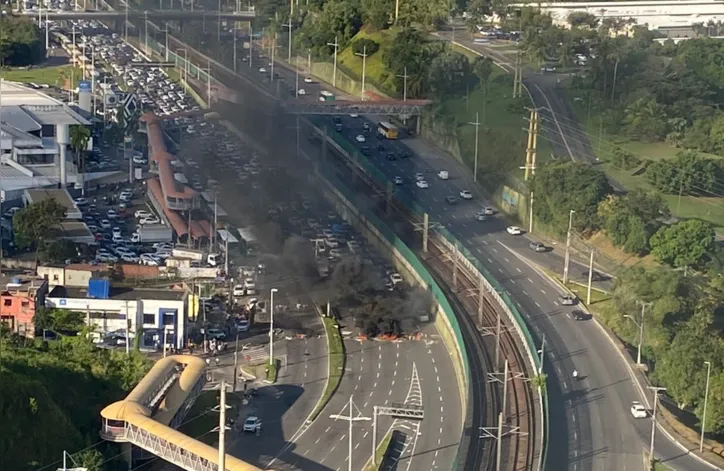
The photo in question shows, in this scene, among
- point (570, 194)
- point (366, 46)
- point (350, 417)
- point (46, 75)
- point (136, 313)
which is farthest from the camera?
point (46, 75)

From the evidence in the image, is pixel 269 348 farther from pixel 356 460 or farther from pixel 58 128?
pixel 58 128

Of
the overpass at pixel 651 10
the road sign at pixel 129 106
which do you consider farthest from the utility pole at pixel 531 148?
the overpass at pixel 651 10

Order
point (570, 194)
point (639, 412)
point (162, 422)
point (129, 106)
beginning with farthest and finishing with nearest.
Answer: point (129, 106), point (570, 194), point (639, 412), point (162, 422)

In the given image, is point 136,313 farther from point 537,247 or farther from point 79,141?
point 79,141

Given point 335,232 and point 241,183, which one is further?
point 241,183

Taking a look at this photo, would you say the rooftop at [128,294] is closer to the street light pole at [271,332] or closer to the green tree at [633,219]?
the street light pole at [271,332]

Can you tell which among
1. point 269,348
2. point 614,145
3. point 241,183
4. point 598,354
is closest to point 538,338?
point 598,354

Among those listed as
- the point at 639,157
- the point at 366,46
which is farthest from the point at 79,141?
the point at 366,46

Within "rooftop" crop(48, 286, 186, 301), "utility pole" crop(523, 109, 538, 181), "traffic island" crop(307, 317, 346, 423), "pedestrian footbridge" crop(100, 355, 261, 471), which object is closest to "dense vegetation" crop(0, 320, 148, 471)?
"pedestrian footbridge" crop(100, 355, 261, 471)
